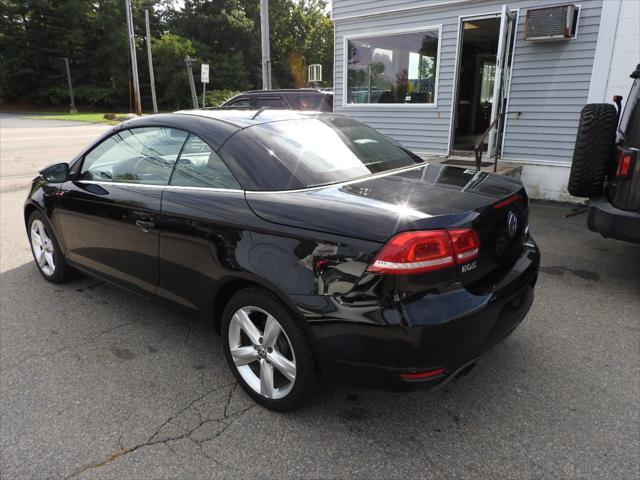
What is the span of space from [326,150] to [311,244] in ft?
2.84

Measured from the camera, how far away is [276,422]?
8.20ft

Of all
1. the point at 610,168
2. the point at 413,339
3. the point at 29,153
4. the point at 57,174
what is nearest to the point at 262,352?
the point at 413,339

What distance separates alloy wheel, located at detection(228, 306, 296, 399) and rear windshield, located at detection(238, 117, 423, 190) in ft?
2.34

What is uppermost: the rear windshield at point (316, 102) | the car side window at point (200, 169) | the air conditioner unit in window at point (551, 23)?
the air conditioner unit in window at point (551, 23)

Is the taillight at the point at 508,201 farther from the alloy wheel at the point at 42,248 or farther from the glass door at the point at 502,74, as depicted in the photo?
the glass door at the point at 502,74

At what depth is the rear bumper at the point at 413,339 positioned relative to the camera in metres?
2.04

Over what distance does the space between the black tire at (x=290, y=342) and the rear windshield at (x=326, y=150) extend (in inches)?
22.7

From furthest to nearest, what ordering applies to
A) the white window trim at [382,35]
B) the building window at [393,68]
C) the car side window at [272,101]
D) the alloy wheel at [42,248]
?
the car side window at [272,101] → the building window at [393,68] → the white window trim at [382,35] → the alloy wheel at [42,248]

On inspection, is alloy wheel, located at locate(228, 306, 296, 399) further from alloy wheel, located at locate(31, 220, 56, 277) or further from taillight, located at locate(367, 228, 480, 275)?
alloy wheel, located at locate(31, 220, 56, 277)

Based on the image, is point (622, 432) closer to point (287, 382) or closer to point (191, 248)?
point (287, 382)

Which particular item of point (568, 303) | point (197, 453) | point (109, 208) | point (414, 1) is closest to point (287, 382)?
point (197, 453)

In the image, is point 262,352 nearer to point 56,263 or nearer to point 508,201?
point 508,201

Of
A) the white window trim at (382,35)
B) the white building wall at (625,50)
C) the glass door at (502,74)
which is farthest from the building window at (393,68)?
the white building wall at (625,50)

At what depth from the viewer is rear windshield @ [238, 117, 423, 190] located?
2646 mm
